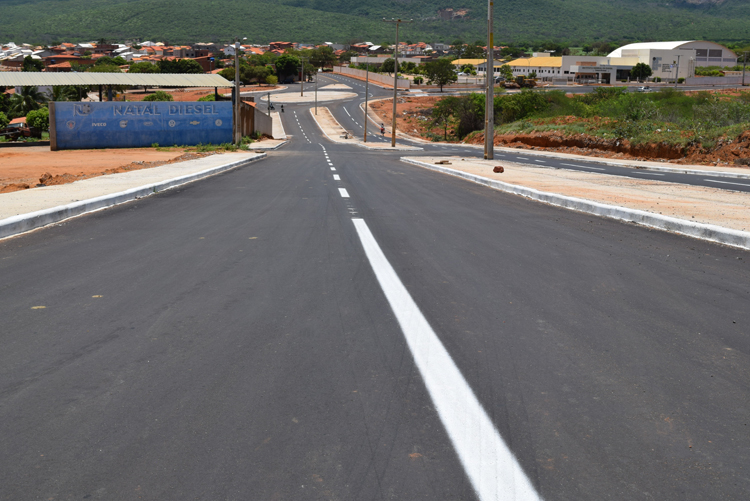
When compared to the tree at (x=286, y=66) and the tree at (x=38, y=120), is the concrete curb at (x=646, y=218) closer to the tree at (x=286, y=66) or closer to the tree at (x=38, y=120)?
the tree at (x=38, y=120)

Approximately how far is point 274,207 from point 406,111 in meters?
95.6

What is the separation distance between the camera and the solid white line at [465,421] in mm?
2914

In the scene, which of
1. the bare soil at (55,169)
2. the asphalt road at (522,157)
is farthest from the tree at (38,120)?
→ the asphalt road at (522,157)

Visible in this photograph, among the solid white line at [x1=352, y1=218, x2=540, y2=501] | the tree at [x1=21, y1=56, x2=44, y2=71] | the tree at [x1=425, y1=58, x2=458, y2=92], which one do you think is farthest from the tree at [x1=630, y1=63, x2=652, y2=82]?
the solid white line at [x1=352, y1=218, x2=540, y2=501]

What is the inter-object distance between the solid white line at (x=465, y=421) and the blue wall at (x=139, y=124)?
38457mm

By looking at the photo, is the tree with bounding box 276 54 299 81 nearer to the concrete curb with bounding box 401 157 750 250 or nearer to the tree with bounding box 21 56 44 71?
the tree with bounding box 21 56 44 71

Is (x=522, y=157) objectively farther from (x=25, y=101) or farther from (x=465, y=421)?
(x=25, y=101)

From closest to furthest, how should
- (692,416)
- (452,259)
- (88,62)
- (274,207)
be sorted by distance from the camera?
(692,416), (452,259), (274,207), (88,62)

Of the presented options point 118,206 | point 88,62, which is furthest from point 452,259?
point 88,62

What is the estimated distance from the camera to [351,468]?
9.96ft

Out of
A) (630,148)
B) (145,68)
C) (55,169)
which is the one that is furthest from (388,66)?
(55,169)

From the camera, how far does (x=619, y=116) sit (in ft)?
151

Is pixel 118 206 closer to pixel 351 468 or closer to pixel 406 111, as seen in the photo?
pixel 351 468

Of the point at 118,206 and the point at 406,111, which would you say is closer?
the point at 118,206
